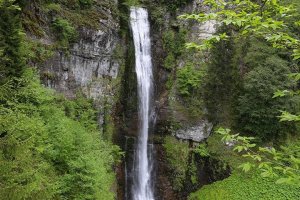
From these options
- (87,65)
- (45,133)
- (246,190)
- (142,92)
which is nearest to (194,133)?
(142,92)

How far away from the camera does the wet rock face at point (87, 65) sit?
1540 cm

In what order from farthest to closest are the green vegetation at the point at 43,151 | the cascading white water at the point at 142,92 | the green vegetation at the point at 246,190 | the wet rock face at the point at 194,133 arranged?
the wet rock face at the point at 194,133 < the cascading white water at the point at 142,92 < the green vegetation at the point at 246,190 < the green vegetation at the point at 43,151


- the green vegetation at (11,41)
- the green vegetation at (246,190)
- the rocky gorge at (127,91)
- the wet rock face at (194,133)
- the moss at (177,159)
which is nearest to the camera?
the green vegetation at (11,41)

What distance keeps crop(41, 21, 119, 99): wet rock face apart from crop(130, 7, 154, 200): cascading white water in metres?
2.16

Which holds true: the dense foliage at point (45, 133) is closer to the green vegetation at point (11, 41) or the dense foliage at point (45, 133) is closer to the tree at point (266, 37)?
the green vegetation at point (11, 41)

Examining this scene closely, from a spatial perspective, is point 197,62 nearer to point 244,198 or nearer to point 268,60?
point 268,60

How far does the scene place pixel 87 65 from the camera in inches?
666

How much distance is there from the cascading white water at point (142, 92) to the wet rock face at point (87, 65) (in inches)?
84.9

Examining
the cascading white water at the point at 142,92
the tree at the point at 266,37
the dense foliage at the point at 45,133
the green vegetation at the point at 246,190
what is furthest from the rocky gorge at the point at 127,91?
the tree at the point at 266,37

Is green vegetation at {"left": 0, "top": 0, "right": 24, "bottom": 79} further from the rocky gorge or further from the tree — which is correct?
the tree

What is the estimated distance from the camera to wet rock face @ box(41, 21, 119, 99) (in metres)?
15.4

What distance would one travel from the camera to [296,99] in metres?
17.3

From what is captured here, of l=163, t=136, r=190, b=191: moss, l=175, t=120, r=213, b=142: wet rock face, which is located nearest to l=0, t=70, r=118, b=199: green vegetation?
l=163, t=136, r=190, b=191: moss

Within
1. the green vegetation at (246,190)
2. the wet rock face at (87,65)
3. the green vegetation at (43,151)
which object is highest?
the wet rock face at (87,65)
